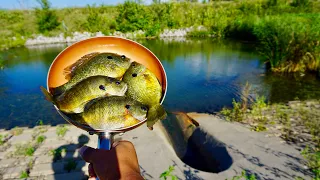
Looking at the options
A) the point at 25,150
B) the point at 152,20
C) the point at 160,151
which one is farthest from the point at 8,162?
the point at 152,20

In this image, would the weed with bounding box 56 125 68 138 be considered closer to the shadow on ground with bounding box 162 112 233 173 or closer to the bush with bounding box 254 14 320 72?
the shadow on ground with bounding box 162 112 233 173

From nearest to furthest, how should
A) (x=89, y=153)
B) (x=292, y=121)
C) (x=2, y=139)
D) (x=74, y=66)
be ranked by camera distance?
(x=89, y=153) < (x=74, y=66) < (x=2, y=139) < (x=292, y=121)

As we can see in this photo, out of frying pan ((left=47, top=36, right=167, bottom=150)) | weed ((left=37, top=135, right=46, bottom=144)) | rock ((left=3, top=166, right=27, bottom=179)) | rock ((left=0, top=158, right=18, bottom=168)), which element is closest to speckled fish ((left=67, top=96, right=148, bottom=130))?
frying pan ((left=47, top=36, right=167, bottom=150))

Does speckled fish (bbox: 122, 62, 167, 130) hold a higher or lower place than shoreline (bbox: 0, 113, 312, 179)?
higher

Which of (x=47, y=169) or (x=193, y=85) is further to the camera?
(x=193, y=85)

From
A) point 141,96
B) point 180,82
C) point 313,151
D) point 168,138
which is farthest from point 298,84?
point 141,96

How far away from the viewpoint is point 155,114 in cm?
109

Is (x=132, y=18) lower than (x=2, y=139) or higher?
higher

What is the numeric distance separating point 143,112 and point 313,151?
3.65 metres

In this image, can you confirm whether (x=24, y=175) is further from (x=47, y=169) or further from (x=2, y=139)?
(x=2, y=139)

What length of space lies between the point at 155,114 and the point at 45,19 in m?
30.5

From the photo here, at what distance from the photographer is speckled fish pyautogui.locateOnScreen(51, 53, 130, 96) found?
1.22 meters

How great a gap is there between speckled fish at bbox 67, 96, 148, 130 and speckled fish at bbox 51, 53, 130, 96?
0.58 feet

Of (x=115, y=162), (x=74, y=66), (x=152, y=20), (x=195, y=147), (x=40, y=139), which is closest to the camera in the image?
(x=115, y=162)
